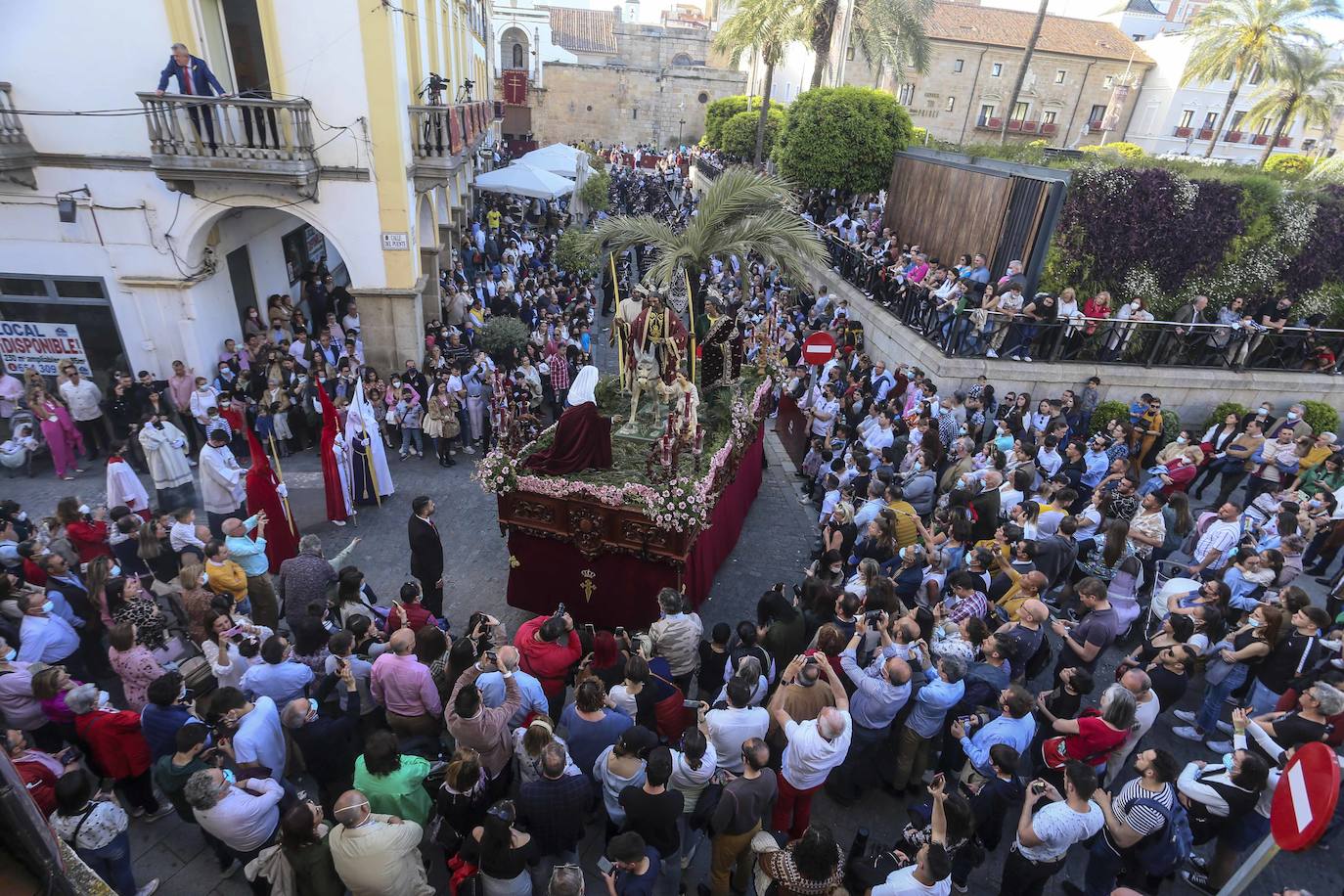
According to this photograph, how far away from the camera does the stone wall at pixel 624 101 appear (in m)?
52.7

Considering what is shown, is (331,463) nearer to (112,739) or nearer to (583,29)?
(112,739)

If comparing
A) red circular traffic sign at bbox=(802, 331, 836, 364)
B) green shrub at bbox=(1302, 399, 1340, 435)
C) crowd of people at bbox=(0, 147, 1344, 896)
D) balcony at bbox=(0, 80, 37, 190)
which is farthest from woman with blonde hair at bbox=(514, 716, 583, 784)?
green shrub at bbox=(1302, 399, 1340, 435)

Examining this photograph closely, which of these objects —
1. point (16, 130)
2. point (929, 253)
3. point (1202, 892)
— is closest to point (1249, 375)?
point (929, 253)

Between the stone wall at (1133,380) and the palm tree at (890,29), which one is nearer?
the stone wall at (1133,380)

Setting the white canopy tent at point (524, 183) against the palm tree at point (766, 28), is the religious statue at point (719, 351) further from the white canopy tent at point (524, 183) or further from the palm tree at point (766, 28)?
the palm tree at point (766, 28)

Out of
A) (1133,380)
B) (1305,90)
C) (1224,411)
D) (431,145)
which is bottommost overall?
(1224,411)

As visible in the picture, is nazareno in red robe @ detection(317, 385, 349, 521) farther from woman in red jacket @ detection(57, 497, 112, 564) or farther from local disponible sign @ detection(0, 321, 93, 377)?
local disponible sign @ detection(0, 321, 93, 377)

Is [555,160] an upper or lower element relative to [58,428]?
upper

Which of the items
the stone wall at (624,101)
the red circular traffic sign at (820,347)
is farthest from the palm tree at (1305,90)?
the stone wall at (624,101)

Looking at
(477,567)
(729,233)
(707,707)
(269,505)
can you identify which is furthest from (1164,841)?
(269,505)

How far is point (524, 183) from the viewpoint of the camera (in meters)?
21.1

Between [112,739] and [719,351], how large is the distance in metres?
8.10

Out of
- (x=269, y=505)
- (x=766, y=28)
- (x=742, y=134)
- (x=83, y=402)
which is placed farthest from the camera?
(x=742, y=134)

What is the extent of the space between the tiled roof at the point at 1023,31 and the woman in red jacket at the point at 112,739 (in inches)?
1983
